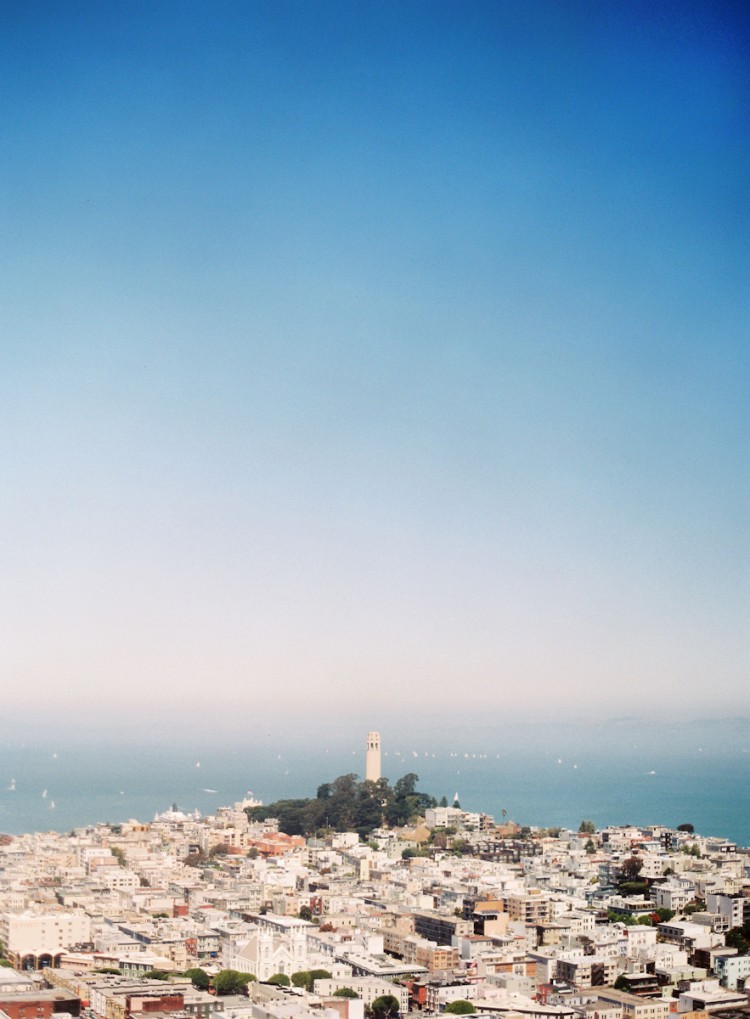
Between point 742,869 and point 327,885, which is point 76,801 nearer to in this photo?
point 327,885

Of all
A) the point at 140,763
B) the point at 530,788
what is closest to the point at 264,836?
the point at 140,763

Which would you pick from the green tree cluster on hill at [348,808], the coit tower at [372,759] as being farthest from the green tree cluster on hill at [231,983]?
the coit tower at [372,759]

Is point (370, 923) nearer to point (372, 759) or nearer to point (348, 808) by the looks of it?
point (348, 808)

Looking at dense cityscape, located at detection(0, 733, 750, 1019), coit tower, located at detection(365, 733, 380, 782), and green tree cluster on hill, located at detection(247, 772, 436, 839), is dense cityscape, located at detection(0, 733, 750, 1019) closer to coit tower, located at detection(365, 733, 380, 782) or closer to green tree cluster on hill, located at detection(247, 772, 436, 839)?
green tree cluster on hill, located at detection(247, 772, 436, 839)

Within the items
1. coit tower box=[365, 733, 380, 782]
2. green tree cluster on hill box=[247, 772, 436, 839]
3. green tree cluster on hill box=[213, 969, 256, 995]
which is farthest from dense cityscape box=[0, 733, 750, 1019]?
coit tower box=[365, 733, 380, 782]

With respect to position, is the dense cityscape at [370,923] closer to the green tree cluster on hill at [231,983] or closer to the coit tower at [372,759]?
the green tree cluster on hill at [231,983]
